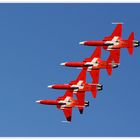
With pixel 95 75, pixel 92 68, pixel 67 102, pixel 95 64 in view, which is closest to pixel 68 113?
pixel 67 102

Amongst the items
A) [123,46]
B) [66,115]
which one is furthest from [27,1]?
[66,115]

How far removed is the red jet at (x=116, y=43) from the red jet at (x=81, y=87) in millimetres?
4460

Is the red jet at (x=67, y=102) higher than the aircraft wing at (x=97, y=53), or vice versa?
the aircraft wing at (x=97, y=53)

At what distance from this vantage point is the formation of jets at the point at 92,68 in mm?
90375

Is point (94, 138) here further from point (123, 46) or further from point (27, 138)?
point (123, 46)

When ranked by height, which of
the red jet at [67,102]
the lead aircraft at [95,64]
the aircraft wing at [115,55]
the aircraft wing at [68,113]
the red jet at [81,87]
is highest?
the aircraft wing at [115,55]

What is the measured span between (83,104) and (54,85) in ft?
15.5

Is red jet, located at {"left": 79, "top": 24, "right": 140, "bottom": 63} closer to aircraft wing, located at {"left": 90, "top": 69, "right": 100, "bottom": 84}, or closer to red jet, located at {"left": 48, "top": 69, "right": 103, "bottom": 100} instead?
aircraft wing, located at {"left": 90, "top": 69, "right": 100, "bottom": 84}

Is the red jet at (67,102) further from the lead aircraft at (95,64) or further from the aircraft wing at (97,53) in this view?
the aircraft wing at (97,53)

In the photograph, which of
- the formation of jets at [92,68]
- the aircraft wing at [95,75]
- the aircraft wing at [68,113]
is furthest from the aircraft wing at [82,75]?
the aircraft wing at [68,113]

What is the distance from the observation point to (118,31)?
92.6 m

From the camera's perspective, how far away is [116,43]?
90.8 m

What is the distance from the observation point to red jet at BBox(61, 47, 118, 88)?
91.2m

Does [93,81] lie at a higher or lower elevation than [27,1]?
lower
